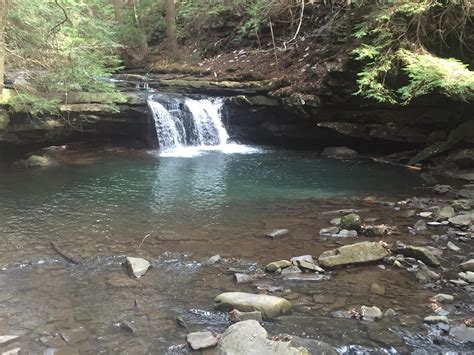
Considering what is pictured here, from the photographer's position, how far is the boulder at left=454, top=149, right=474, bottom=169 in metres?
11.4

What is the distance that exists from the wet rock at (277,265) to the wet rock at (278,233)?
1190mm

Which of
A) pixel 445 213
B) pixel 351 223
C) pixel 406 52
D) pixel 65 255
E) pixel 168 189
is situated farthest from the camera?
pixel 406 52

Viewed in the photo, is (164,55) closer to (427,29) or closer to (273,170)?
(273,170)

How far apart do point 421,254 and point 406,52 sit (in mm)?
6550

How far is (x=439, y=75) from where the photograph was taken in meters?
10.3

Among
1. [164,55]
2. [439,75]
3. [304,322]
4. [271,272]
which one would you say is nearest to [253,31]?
[164,55]

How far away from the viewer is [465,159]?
452 inches

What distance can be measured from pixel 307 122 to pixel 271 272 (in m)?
9.50

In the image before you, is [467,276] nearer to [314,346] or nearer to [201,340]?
[314,346]

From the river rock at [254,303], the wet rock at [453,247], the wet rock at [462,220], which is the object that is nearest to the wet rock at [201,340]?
the river rock at [254,303]

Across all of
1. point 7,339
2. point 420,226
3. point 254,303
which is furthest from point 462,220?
point 7,339

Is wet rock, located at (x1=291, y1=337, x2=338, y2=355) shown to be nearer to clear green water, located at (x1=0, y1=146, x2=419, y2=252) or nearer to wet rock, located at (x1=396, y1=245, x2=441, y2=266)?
wet rock, located at (x1=396, y1=245, x2=441, y2=266)

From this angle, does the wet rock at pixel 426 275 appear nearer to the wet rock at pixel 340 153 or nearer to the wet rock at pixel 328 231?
the wet rock at pixel 328 231

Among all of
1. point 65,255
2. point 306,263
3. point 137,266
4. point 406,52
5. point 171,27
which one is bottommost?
point 306,263
